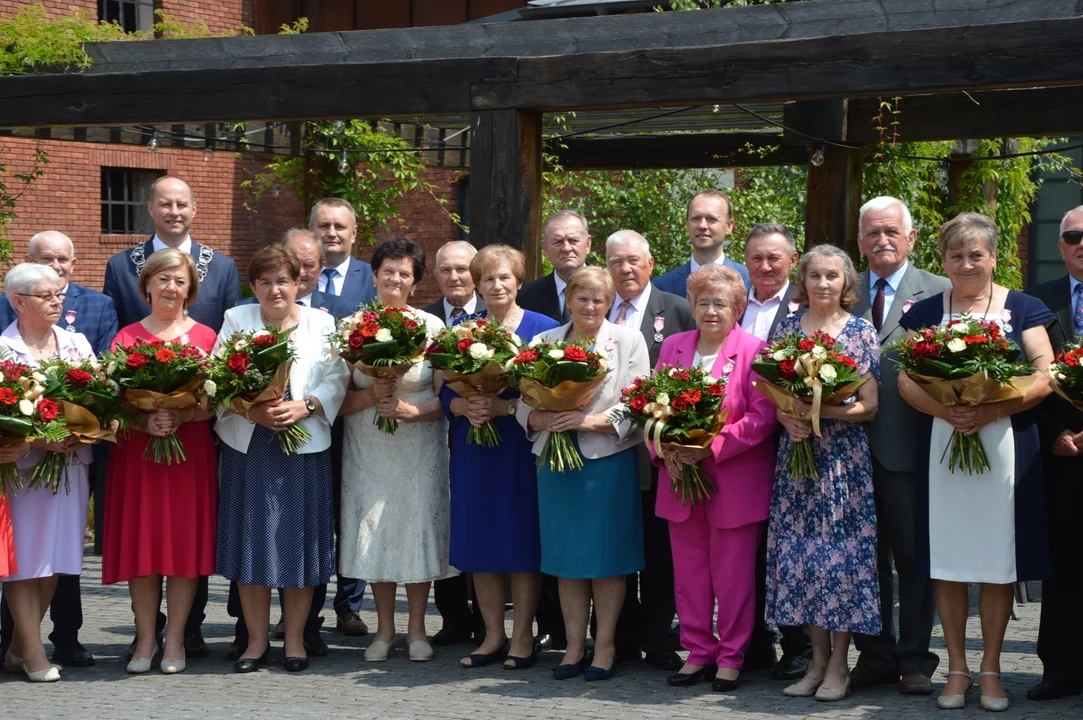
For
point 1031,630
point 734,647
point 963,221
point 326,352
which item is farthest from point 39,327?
point 1031,630

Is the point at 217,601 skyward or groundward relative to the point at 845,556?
groundward

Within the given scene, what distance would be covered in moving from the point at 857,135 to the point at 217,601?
6451 millimetres

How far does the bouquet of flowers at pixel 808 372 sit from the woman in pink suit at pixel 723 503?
0.99 feet

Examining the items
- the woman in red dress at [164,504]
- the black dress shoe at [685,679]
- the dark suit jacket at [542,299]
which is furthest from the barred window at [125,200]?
the black dress shoe at [685,679]

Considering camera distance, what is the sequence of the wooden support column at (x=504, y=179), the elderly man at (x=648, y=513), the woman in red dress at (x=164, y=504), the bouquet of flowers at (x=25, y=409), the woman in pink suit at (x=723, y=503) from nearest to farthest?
the bouquet of flowers at (x=25, y=409) < the woman in pink suit at (x=723, y=503) < the woman in red dress at (x=164, y=504) < the elderly man at (x=648, y=513) < the wooden support column at (x=504, y=179)

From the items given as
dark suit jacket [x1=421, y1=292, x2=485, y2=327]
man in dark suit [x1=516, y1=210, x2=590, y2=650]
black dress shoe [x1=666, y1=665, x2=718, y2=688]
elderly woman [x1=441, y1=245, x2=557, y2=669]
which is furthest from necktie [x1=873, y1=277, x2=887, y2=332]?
dark suit jacket [x1=421, y1=292, x2=485, y2=327]

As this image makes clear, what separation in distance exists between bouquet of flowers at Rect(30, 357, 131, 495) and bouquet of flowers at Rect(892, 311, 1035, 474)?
3732 mm

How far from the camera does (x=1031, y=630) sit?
26.8 ft

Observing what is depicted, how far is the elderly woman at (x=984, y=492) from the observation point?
6.16 metres

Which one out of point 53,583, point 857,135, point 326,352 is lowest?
point 53,583

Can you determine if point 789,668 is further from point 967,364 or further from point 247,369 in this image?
point 247,369

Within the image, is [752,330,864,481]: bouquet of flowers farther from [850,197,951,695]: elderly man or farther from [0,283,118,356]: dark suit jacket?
[0,283,118,356]: dark suit jacket

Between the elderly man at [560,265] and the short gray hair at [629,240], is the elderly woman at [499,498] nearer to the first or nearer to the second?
the short gray hair at [629,240]

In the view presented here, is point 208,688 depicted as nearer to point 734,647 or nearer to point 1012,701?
point 734,647
